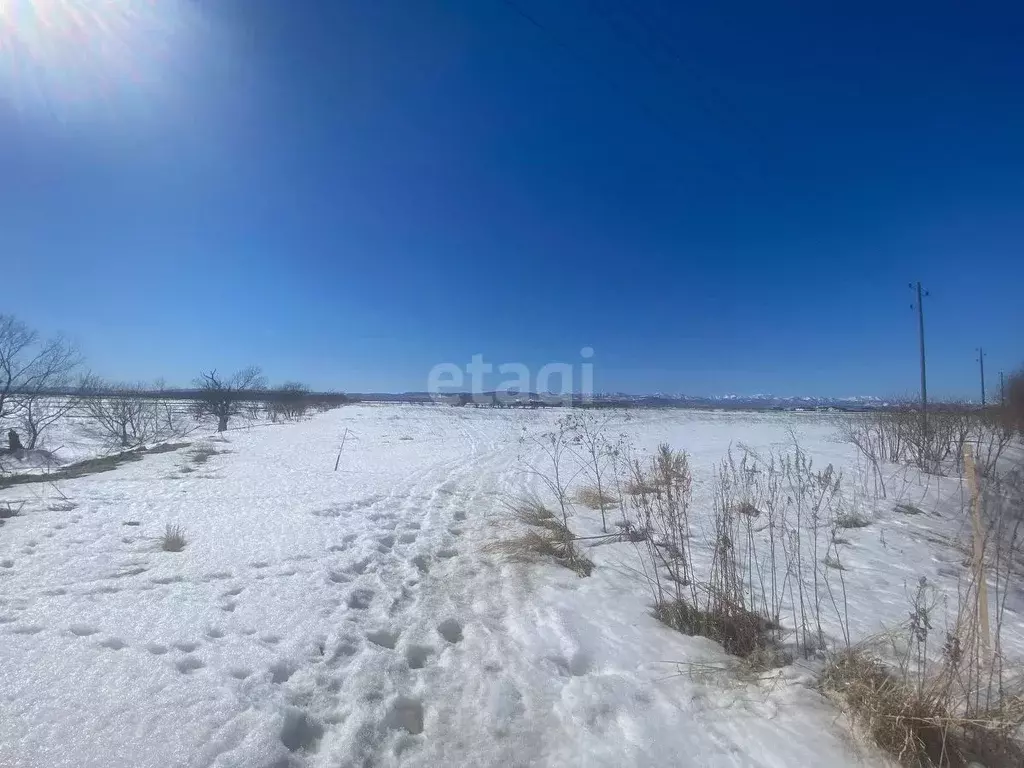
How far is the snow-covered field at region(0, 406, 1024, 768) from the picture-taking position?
1.93m

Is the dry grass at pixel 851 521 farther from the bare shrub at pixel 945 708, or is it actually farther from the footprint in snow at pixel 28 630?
the footprint in snow at pixel 28 630

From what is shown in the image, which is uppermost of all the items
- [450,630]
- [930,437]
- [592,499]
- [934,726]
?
[930,437]

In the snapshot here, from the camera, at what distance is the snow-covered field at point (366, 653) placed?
6.34 ft

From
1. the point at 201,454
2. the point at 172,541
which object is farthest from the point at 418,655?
the point at 201,454

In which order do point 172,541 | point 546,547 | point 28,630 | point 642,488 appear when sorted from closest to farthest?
point 28,630 → point 172,541 → point 546,547 → point 642,488

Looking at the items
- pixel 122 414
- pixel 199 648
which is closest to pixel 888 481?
pixel 199 648

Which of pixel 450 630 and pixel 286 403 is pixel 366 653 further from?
pixel 286 403

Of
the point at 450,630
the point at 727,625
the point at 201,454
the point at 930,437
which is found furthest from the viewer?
the point at 201,454

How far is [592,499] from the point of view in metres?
6.73

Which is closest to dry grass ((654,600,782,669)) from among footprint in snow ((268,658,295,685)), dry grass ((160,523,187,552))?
footprint in snow ((268,658,295,685))

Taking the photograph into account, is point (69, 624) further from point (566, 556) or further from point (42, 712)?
point (566, 556)

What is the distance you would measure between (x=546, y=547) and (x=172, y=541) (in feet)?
11.9

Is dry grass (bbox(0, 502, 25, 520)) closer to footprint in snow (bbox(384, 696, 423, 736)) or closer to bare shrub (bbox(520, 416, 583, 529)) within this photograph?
footprint in snow (bbox(384, 696, 423, 736))

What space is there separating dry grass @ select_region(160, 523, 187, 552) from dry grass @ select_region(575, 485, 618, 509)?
4.82 meters
